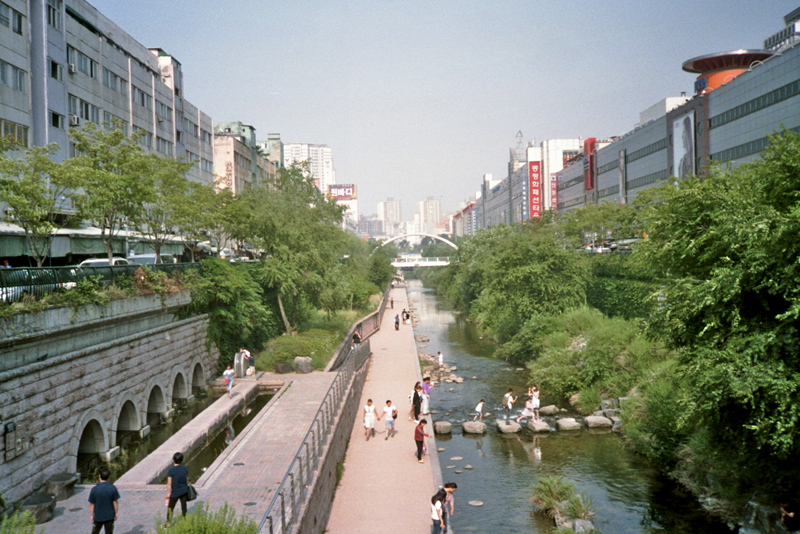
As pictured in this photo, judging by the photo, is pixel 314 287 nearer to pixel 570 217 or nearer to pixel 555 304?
pixel 555 304

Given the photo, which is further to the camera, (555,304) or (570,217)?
(570,217)

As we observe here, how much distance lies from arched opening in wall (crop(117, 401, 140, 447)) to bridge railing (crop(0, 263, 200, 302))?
388 centimetres

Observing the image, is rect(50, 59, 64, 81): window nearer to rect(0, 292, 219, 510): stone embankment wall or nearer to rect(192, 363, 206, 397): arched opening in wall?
rect(0, 292, 219, 510): stone embankment wall

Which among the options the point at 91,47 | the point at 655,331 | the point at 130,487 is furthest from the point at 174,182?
the point at 655,331

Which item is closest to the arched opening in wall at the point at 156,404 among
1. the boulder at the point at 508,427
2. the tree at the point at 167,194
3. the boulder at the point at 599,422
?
the tree at the point at 167,194

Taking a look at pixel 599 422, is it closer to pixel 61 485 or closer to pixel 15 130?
pixel 61 485

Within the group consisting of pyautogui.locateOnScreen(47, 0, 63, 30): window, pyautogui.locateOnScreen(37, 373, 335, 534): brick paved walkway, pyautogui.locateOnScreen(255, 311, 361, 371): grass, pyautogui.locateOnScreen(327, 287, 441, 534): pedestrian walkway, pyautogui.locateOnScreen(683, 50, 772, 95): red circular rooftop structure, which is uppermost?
pyautogui.locateOnScreen(683, 50, 772, 95): red circular rooftop structure

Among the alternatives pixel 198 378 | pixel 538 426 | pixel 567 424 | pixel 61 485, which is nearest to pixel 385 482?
pixel 61 485

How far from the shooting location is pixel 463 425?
24891mm

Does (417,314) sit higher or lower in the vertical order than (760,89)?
lower

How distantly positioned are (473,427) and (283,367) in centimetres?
899

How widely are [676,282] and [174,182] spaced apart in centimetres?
2415

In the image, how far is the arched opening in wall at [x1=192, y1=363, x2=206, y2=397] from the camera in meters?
25.7

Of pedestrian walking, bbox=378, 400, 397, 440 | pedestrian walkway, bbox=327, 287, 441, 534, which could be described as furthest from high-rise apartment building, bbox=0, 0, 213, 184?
pedestrian walkway, bbox=327, 287, 441, 534
